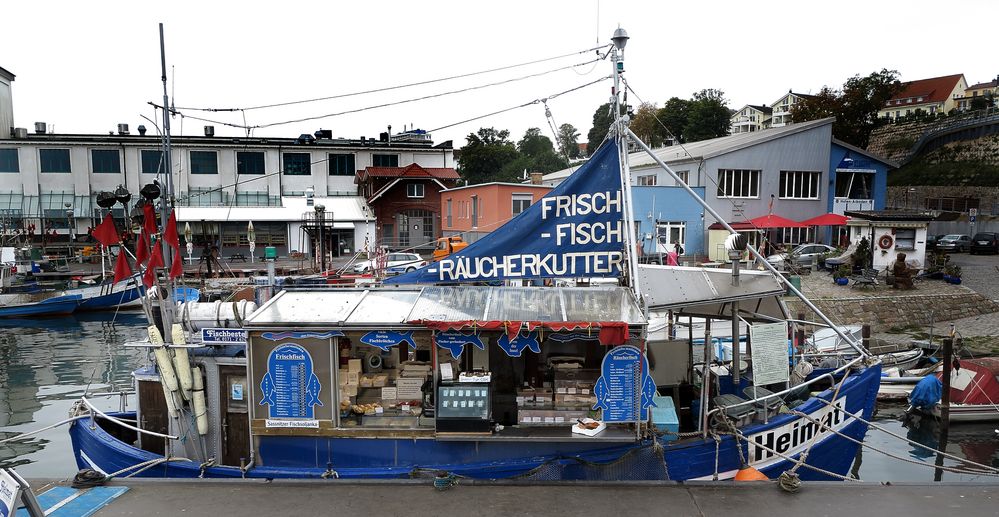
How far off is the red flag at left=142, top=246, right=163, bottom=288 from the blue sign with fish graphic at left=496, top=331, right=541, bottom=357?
5.30 meters

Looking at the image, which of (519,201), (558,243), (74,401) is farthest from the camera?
(519,201)

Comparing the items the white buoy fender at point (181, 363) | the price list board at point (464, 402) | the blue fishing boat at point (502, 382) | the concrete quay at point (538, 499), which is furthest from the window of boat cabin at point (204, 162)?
the price list board at point (464, 402)

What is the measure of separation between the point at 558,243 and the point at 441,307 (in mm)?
2345

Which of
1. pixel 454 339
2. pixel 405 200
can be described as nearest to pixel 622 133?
pixel 454 339

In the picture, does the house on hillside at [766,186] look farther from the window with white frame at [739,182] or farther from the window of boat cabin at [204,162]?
the window of boat cabin at [204,162]

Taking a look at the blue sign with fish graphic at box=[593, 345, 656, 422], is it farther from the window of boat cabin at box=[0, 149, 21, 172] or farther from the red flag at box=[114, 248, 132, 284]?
the window of boat cabin at box=[0, 149, 21, 172]

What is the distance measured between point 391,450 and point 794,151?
3671cm

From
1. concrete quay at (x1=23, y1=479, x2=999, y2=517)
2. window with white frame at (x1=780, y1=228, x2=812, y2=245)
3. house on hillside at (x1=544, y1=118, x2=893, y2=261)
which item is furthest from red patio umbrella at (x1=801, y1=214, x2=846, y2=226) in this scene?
concrete quay at (x1=23, y1=479, x2=999, y2=517)

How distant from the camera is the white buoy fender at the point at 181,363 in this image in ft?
30.6

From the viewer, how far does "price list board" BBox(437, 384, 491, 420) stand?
885cm

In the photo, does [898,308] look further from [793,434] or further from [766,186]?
[793,434]

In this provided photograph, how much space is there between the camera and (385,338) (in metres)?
8.94

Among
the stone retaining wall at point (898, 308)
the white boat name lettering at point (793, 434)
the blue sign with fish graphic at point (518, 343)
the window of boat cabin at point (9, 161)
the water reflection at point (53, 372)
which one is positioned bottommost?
the water reflection at point (53, 372)

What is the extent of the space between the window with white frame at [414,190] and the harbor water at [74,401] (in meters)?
21.0
